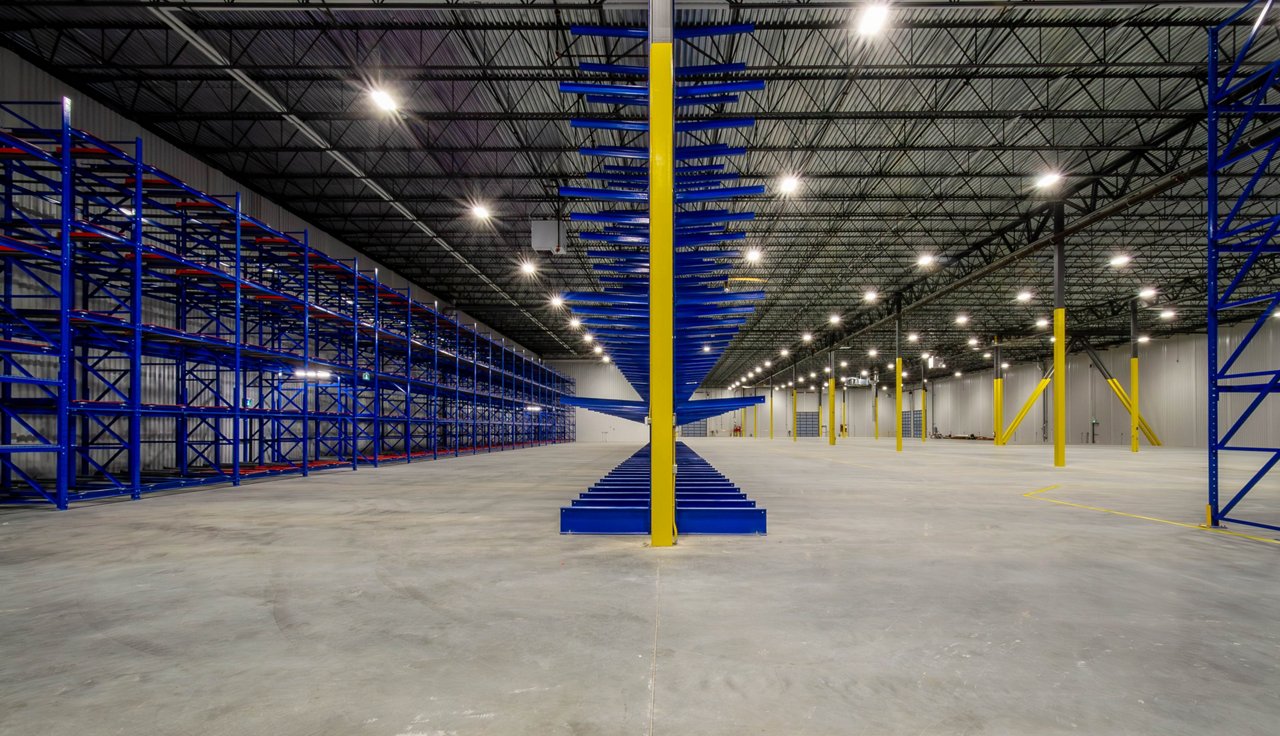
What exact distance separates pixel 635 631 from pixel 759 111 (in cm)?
1480

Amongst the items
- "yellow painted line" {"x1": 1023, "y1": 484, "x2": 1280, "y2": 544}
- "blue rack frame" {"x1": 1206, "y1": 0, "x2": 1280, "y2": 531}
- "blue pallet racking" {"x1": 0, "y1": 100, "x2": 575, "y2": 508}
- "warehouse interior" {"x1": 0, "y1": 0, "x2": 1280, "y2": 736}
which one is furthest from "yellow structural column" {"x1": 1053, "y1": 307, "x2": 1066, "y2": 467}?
"blue pallet racking" {"x1": 0, "y1": 100, "x2": 575, "y2": 508}

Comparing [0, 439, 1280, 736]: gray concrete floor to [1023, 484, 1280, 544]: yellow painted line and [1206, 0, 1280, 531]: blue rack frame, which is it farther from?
[1206, 0, 1280, 531]: blue rack frame

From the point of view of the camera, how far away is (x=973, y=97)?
51.5ft

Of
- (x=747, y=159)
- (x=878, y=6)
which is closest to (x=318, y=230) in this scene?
(x=747, y=159)

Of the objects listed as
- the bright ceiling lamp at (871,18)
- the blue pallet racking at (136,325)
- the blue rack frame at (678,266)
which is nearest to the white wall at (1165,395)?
the bright ceiling lamp at (871,18)

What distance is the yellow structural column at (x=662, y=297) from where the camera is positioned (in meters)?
5.86

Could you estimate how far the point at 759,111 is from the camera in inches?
604

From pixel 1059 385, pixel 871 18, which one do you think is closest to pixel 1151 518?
pixel 871 18

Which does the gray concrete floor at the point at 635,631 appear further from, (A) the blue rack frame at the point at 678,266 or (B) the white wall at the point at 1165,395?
(B) the white wall at the point at 1165,395

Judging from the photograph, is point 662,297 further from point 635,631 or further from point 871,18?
point 871,18

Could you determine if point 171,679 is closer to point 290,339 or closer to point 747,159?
point 747,159

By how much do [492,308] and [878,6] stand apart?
31.1 metres

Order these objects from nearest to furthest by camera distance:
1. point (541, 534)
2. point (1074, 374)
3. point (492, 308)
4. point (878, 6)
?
point (541, 534) < point (878, 6) < point (492, 308) < point (1074, 374)

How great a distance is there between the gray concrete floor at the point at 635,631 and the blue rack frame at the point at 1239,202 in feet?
5.20
